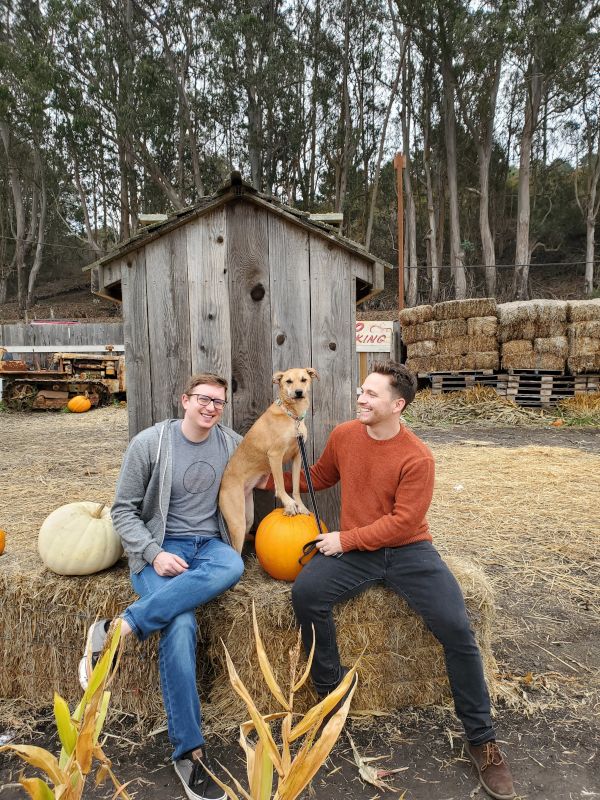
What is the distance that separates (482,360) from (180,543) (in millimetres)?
11363

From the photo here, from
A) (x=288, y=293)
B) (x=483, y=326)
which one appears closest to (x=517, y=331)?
(x=483, y=326)

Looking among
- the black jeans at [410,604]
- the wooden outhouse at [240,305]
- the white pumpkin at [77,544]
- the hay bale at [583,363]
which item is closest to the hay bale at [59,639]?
the white pumpkin at [77,544]

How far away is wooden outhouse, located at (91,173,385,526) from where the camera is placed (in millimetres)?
3822

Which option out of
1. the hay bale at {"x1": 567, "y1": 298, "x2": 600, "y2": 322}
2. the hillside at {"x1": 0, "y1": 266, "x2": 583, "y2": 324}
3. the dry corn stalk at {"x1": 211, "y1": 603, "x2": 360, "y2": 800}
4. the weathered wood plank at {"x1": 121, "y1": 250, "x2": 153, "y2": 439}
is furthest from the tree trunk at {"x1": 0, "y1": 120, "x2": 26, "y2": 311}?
the dry corn stalk at {"x1": 211, "y1": 603, "x2": 360, "y2": 800}

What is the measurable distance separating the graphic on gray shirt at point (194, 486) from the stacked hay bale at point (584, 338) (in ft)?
36.7

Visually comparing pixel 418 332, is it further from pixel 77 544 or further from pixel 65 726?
pixel 65 726

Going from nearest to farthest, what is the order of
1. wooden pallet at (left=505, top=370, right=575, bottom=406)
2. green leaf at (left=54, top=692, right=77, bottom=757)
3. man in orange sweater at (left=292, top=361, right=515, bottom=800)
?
green leaf at (left=54, top=692, right=77, bottom=757)
man in orange sweater at (left=292, top=361, right=515, bottom=800)
wooden pallet at (left=505, top=370, right=575, bottom=406)

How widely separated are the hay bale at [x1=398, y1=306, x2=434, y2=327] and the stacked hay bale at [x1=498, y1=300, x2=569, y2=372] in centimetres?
171

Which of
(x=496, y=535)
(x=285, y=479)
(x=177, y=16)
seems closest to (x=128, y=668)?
(x=285, y=479)

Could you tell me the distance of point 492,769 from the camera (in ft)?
8.32

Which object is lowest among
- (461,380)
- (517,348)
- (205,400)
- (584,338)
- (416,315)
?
(461,380)

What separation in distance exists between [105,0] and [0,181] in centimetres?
1466

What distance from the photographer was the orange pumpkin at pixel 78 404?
1425 centimetres

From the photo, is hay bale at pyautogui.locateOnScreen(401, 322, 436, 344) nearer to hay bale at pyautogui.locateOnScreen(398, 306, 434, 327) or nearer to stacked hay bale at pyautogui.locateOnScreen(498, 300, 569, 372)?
hay bale at pyautogui.locateOnScreen(398, 306, 434, 327)
